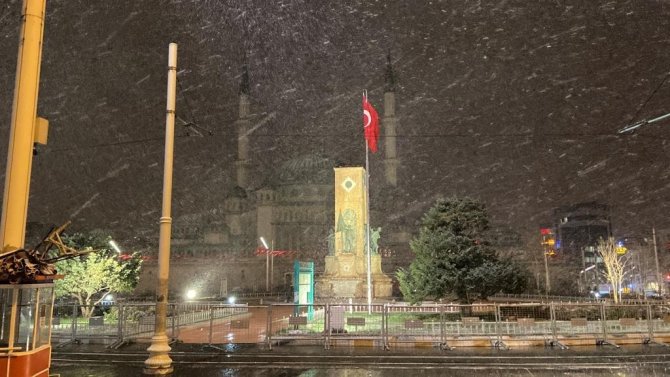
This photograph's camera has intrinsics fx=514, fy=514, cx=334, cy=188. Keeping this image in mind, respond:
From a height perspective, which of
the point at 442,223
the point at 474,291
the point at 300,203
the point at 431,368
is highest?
the point at 300,203

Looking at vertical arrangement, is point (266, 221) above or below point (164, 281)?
above

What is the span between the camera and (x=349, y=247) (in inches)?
1556

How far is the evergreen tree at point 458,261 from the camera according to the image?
2388 cm

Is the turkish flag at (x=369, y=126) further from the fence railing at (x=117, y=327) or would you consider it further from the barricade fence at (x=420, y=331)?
the fence railing at (x=117, y=327)

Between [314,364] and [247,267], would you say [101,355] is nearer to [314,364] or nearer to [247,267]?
[314,364]

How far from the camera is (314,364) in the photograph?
1244cm

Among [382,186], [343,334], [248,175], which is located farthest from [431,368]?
[248,175]

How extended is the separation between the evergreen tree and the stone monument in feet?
40.7

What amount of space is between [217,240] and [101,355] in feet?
235

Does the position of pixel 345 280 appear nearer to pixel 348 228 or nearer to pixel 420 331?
pixel 348 228

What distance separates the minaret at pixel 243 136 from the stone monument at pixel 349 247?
45.7 meters

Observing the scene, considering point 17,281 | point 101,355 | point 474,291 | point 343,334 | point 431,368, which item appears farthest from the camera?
point 474,291

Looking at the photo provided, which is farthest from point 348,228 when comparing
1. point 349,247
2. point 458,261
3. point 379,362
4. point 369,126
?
point 379,362

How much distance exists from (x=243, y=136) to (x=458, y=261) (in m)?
63.6
